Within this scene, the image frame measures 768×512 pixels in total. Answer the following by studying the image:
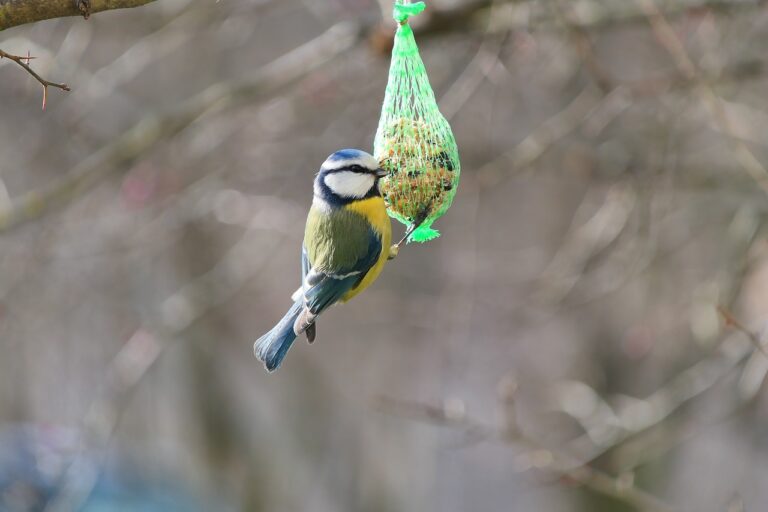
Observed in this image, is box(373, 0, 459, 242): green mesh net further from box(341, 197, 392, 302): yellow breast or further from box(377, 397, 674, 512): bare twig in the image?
box(377, 397, 674, 512): bare twig

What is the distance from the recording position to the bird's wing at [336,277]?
243cm

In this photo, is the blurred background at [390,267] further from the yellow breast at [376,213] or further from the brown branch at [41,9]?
the brown branch at [41,9]

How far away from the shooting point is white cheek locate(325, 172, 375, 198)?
2.43m

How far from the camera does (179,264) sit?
612 centimetres

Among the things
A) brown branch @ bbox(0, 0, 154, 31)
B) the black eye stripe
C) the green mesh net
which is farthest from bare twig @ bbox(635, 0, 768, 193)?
brown branch @ bbox(0, 0, 154, 31)

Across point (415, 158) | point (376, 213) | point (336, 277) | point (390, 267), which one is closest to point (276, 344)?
point (336, 277)

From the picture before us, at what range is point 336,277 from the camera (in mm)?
2494

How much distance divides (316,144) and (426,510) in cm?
335

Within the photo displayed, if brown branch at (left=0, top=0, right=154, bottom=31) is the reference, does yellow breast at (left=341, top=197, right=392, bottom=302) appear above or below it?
below

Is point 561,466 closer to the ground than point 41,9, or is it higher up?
closer to the ground

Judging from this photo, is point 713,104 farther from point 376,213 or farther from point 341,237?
point 341,237

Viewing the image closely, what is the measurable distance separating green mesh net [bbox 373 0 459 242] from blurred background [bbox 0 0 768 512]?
1.86ft

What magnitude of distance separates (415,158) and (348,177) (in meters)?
0.23

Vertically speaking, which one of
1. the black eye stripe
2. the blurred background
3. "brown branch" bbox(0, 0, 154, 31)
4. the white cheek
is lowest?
the blurred background
